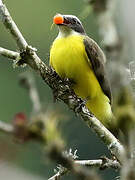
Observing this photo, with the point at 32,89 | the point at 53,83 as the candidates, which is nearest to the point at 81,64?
the point at 53,83

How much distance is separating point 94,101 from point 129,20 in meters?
4.23

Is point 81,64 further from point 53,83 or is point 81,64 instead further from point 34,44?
point 34,44

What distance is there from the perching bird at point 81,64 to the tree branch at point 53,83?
55.8 inches

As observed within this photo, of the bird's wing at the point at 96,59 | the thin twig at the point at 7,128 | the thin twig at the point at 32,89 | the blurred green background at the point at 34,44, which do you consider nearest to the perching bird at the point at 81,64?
the bird's wing at the point at 96,59

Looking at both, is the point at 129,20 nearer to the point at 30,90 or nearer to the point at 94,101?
the point at 30,90

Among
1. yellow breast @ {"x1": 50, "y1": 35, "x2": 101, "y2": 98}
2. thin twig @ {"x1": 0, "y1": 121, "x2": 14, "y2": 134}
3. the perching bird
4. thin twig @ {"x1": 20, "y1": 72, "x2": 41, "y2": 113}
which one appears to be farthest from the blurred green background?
thin twig @ {"x1": 0, "y1": 121, "x2": 14, "y2": 134}

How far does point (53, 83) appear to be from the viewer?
318 cm

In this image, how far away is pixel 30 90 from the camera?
43.7 inches

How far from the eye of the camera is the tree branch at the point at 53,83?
2.66 metres

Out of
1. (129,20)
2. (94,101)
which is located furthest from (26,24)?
(129,20)

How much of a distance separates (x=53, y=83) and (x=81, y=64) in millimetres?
1944

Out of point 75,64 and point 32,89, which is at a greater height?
point 75,64

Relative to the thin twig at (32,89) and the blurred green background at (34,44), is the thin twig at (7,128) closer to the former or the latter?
the thin twig at (32,89)

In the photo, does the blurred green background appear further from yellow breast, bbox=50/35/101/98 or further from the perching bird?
yellow breast, bbox=50/35/101/98
